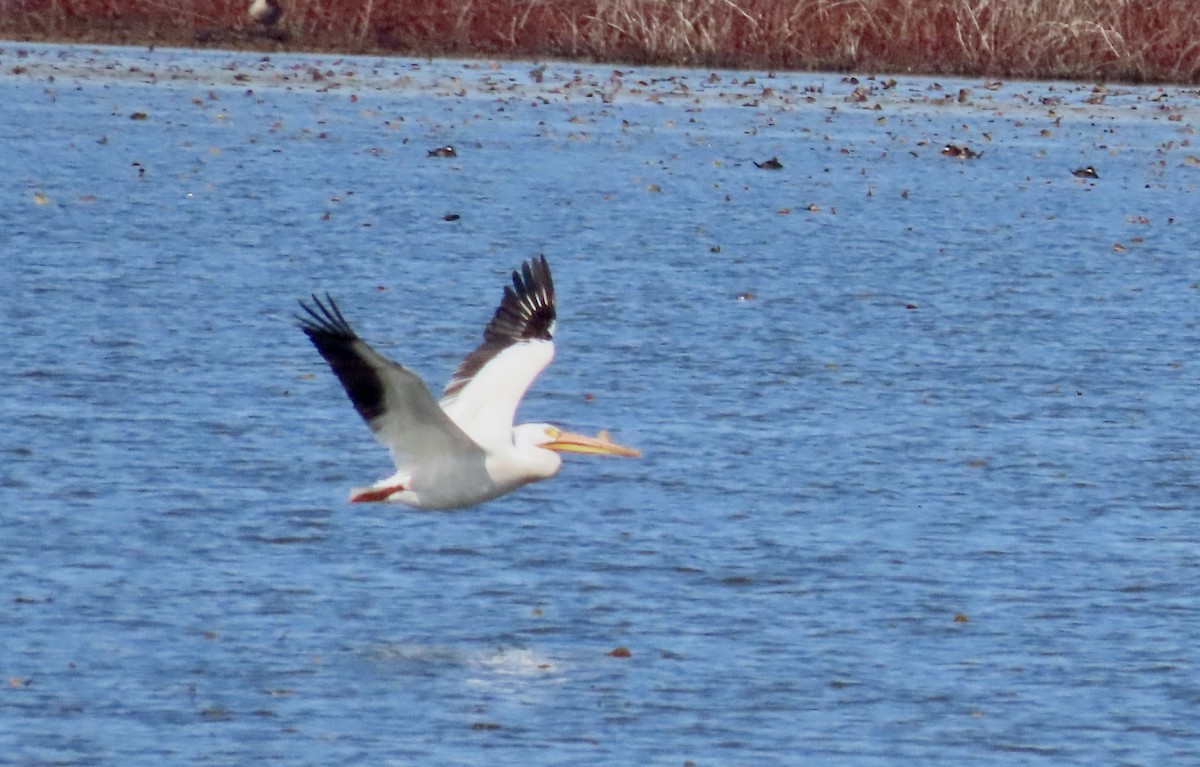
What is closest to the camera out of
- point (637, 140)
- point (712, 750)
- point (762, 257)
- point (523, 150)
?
point (712, 750)

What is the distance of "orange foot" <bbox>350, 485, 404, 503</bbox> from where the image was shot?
295 inches

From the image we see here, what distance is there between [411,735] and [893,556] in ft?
8.34

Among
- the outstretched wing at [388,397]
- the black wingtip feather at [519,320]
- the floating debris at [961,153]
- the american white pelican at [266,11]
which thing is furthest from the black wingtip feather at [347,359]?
the american white pelican at [266,11]

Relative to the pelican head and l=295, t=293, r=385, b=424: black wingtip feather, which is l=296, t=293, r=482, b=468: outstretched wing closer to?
l=295, t=293, r=385, b=424: black wingtip feather

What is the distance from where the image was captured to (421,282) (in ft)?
48.3

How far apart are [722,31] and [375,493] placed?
27.6m

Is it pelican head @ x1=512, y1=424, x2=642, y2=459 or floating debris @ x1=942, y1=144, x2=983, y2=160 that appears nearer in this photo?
pelican head @ x1=512, y1=424, x2=642, y2=459

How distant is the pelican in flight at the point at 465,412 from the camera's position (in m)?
7.07

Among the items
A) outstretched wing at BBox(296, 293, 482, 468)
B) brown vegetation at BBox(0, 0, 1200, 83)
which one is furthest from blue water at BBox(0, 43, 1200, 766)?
brown vegetation at BBox(0, 0, 1200, 83)

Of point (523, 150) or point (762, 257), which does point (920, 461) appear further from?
point (523, 150)

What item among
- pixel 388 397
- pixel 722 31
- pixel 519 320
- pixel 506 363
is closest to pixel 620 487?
pixel 519 320

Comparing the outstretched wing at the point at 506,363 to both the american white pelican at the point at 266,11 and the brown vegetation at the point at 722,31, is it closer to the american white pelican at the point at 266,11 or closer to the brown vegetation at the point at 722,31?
the brown vegetation at the point at 722,31

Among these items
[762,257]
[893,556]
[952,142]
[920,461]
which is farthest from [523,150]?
[893,556]

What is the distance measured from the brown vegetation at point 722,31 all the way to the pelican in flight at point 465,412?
25.8 m
